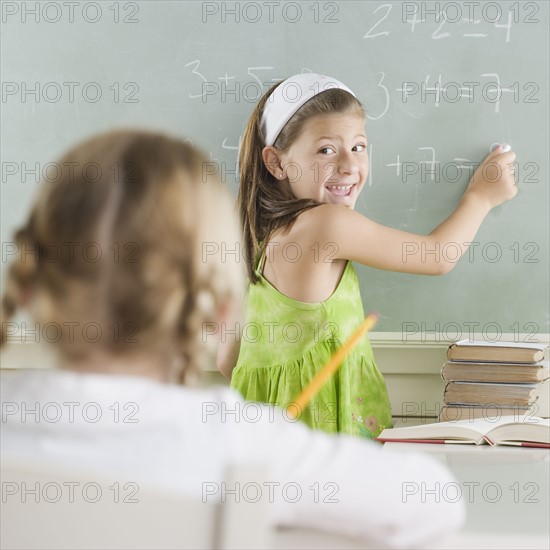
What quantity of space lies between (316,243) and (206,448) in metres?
0.98

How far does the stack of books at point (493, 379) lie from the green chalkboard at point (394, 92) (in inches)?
7.3

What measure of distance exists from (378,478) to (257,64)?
138cm

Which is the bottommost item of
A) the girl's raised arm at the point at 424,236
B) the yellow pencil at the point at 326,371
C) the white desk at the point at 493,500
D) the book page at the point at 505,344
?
the white desk at the point at 493,500

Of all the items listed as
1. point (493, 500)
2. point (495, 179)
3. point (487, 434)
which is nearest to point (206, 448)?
point (493, 500)

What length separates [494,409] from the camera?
1.78 meters

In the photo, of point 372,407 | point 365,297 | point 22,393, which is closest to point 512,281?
point 365,297

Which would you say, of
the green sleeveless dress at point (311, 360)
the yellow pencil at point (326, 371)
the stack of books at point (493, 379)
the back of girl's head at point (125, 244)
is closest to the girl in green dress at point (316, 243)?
the green sleeveless dress at point (311, 360)

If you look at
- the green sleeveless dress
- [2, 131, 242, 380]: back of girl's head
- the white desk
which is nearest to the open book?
the white desk

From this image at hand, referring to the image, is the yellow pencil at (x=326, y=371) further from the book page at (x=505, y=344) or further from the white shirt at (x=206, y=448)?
the book page at (x=505, y=344)

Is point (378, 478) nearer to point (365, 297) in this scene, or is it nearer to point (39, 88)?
point (365, 297)

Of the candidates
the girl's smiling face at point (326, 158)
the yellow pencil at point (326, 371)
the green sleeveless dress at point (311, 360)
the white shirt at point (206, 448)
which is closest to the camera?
the white shirt at point (206, 448)

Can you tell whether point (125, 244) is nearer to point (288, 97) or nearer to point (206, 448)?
point (206, 448)

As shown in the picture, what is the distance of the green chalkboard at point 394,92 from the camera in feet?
6.37

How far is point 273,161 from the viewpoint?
1.85 metres
